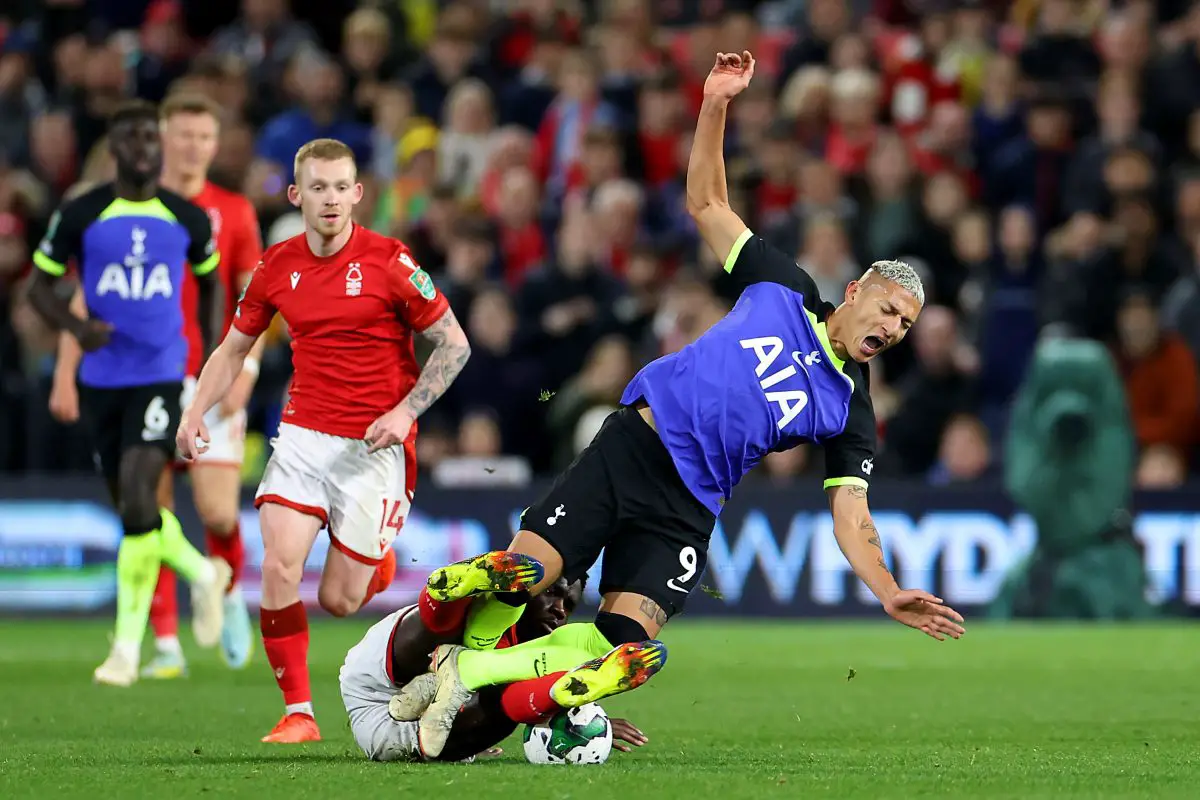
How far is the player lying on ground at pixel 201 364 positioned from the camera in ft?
35.8

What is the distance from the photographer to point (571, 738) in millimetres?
6918

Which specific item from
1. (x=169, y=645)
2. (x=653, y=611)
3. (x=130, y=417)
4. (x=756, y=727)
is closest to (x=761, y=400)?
(x=653, y=611)

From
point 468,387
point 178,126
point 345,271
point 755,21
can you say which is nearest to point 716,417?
point 345,271

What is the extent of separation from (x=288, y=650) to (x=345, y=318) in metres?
1.36

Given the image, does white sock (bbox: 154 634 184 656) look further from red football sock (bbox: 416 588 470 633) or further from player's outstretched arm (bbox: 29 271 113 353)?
red football sock (bbox: 416 588 470 633)

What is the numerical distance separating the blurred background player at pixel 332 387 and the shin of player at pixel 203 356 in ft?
7.95

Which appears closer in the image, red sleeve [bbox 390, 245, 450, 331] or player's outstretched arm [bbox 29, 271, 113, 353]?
red sleeve [bbox 390, 245, 450, 331]

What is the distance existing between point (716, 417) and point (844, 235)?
878 cm

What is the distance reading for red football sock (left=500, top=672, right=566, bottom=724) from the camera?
6.66 meters

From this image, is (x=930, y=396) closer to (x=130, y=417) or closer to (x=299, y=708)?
(x=130, y=417)

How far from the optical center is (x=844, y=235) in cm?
1585

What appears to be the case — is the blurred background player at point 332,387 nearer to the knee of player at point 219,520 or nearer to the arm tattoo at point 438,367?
the arm tattoo at point 438,367

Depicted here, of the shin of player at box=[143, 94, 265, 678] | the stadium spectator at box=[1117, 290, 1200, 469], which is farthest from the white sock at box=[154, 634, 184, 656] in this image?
the stadium spectator at box=[1117, 290, 1200, 469]

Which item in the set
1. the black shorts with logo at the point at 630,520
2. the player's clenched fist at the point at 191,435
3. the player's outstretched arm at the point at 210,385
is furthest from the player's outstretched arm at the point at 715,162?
the player's clenched fist at the point at 191,435
